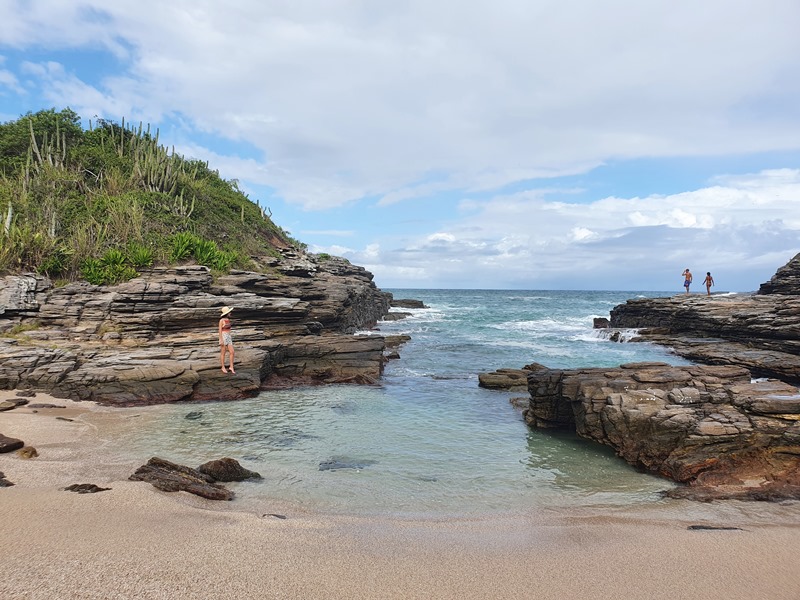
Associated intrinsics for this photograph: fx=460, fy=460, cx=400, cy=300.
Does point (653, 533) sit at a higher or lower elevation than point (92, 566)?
lower

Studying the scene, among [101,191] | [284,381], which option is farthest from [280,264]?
[284,381]

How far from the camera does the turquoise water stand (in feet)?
23.5

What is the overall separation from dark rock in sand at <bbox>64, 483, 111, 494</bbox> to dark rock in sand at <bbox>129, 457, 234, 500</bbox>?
654 millimetres

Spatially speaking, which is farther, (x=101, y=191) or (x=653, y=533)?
(x=101, y=191)

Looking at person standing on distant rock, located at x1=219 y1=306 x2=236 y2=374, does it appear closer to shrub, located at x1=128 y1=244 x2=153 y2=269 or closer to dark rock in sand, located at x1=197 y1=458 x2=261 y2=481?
shrub, located at x1=128 y1=244 x2=153 y2=269

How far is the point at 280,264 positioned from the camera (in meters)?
25.8

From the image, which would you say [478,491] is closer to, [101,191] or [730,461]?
[730,461]

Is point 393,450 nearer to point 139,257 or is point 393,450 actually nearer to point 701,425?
point 701,425

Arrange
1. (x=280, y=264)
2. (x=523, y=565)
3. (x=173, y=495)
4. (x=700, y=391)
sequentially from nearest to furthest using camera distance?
(x=523, y=565) → (x=173, y=495) → (x=700, y=391) → (x=280, y=264)

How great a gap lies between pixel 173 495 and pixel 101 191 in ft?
74.9

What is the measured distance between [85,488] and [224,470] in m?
1.88

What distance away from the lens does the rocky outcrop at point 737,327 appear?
1900 cm

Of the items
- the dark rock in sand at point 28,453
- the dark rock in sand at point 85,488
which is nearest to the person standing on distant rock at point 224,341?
the dark rock in sand at point 28,453

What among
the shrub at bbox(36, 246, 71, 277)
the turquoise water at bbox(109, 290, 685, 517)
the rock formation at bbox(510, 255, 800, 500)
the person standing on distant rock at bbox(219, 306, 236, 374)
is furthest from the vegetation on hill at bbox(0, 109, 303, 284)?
the rock formation at bbox(510, 255, 800, 500)
